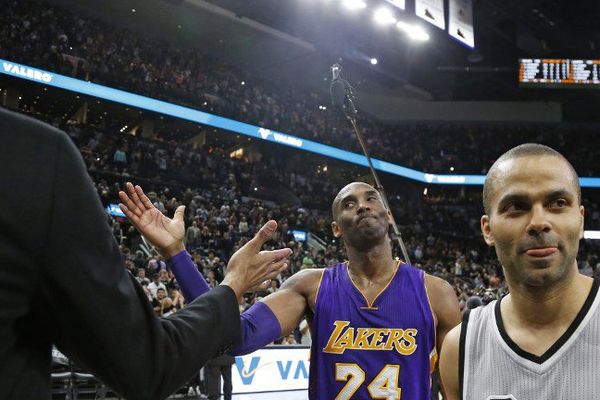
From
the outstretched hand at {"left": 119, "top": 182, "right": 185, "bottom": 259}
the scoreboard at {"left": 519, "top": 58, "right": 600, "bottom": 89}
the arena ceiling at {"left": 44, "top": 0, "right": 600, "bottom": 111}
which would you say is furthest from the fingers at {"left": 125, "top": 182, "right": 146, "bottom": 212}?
the scoreboard at {"left": 519, "top": 58, "right": 600, "bottom": 89}

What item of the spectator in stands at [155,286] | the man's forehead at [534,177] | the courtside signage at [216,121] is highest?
the courtside signage at [216,121]

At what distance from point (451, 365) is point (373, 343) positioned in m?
1.34

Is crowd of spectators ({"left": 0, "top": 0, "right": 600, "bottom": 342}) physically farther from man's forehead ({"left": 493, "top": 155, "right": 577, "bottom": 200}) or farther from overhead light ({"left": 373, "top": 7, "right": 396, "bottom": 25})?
man's forehead ({"left": 493, "top": 155, "right": 577, "bottom": 200})

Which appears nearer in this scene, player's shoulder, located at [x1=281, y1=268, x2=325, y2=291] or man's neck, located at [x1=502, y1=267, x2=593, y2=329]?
man's neck, located at [x1=502, y1=267, x2=593, y2=329]

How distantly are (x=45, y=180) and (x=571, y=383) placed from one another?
4.84ft

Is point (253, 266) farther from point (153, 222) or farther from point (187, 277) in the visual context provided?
point (187, 277)

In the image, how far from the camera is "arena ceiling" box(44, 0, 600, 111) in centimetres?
2320

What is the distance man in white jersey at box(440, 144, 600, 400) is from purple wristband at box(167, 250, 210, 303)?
1.10 metres

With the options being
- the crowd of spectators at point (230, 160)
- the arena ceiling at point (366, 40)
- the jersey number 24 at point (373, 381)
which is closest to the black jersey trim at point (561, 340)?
the jersey number 24 at point (373, 381)

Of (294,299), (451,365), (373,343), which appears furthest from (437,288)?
(451,365)

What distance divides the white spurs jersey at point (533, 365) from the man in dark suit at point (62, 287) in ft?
3.43

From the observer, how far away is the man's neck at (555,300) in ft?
6.18

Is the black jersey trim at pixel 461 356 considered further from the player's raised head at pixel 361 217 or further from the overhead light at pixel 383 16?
the overhead light at pixel 383 16

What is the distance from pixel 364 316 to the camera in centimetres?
353
